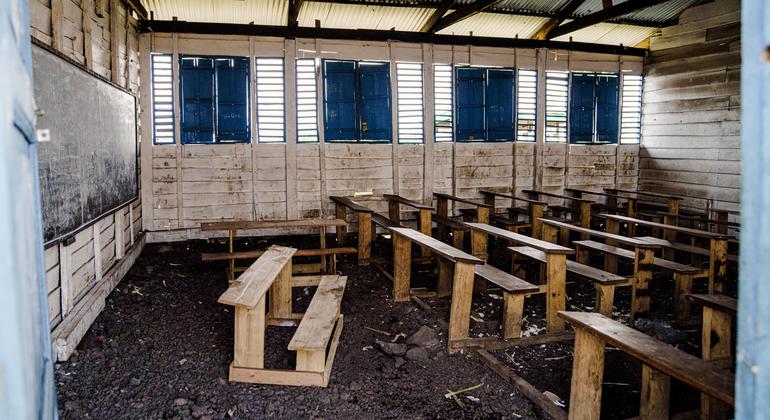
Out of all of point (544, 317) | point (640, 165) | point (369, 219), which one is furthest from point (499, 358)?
point (640, 165)

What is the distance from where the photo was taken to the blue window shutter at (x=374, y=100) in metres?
9.64

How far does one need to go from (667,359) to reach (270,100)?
7944mm

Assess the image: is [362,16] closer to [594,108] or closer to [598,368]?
[594,108]

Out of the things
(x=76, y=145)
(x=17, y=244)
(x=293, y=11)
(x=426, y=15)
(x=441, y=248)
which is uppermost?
(x=426, y=15)

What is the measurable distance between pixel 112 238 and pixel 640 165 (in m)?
10.7

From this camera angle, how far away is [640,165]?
38.5 ft

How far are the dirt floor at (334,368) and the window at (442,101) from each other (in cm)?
477

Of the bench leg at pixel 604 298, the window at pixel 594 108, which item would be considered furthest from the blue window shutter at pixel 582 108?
the bench leg at pixel 604 298

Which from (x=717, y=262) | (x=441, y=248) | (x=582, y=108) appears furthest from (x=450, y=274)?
(x=582, y=108)

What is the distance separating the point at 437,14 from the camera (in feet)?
30.5

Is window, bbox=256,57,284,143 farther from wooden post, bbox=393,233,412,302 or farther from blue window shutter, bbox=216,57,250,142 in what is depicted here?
wooden post, bbox=393,233,412,302

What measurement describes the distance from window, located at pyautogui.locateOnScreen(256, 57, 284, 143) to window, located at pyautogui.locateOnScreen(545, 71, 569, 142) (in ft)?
18.1

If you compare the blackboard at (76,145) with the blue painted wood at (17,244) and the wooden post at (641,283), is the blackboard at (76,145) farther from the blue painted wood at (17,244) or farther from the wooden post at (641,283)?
the wooden post at (641,283)

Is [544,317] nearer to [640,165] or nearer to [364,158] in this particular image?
[364,158]
